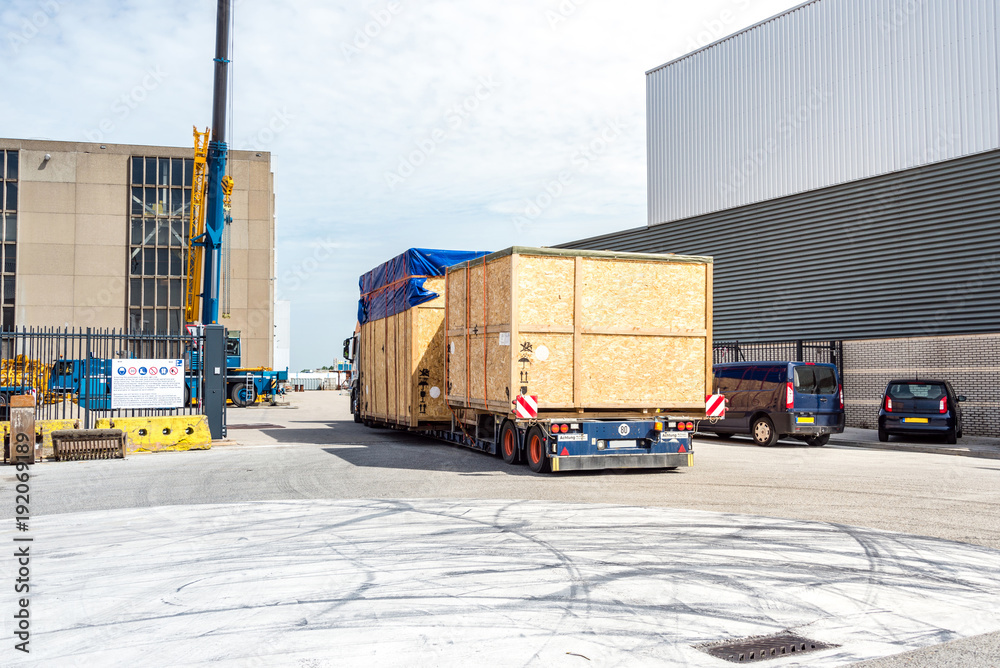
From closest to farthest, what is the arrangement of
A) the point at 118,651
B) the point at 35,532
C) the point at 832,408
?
the point at 118,651
the point at 35,532
the point at 832,408

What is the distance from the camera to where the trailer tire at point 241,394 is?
36.9 metres

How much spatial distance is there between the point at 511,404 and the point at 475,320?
2.09 metres

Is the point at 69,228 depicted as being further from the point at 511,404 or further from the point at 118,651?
the point at 118,651

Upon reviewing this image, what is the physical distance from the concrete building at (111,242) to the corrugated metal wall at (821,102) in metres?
29.9

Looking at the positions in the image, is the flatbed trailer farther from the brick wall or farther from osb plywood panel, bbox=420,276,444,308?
the brick wall

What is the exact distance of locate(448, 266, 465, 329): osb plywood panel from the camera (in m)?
14.3

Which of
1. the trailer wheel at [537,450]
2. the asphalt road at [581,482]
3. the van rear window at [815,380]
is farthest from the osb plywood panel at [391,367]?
the van rear window at [815,380]

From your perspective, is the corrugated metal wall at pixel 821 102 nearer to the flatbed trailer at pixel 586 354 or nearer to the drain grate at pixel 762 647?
the flatbed trailer at pixel 586 354

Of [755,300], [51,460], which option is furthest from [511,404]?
[755,300]

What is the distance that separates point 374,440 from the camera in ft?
61.2

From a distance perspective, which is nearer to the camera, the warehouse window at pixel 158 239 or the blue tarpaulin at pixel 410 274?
the blue tarpaulin at pixel 410 274

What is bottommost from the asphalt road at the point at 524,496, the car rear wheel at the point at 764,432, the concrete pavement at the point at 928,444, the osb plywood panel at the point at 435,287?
the concrete pavement at the point at 928,444

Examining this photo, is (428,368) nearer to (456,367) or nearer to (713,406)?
(456,367)

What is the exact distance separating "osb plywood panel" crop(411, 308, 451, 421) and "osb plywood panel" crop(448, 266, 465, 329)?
1.42 m
